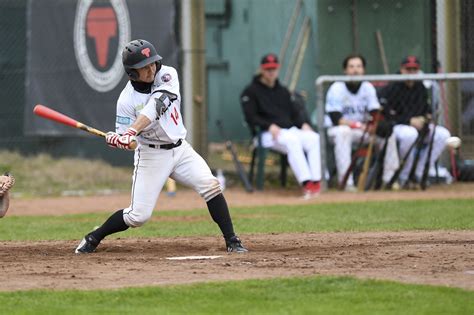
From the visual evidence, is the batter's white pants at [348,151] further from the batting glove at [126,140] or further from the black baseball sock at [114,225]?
the batting glove at [126,140]

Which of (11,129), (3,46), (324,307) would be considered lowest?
(324,307)

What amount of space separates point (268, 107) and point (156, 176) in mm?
6123

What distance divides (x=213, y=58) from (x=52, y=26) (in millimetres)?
3745

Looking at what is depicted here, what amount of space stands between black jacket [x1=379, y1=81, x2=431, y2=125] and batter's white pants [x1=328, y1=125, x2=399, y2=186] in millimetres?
372

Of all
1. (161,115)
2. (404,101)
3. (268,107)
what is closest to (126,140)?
(161,115)

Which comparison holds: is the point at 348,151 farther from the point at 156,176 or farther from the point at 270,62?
the point at 156,176

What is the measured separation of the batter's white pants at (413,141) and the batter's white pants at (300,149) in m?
1.11

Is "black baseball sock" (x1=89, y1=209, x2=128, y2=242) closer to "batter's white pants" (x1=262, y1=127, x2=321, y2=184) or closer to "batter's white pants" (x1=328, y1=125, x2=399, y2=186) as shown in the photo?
"batter's white pants" (x1=262, y1=127, x2=321, y2=184)

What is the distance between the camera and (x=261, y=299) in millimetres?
6082

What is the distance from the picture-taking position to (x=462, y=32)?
15.5m

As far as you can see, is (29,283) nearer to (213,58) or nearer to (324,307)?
(324,307)

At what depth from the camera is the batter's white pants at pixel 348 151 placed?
46.2 ft

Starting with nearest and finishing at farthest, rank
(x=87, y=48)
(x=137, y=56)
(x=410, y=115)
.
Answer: (x=137, y=56)
(x=410, y=115)
(x=87, y=48)

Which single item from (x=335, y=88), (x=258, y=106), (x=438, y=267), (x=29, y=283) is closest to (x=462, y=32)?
(x=335, y=88)
